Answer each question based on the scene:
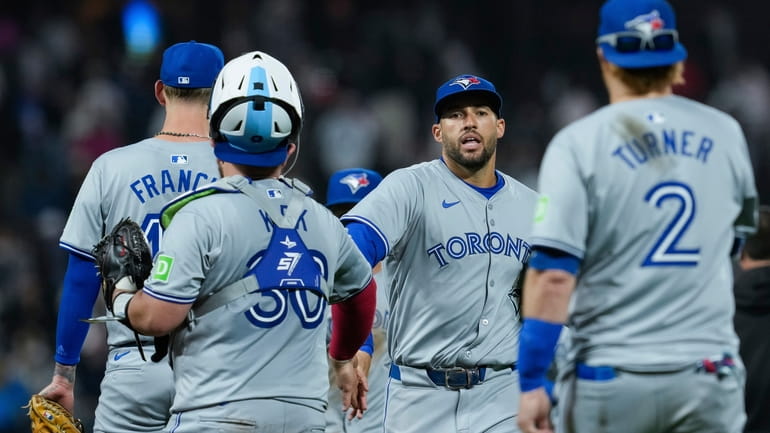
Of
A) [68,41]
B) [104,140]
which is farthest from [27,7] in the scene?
[104,140]

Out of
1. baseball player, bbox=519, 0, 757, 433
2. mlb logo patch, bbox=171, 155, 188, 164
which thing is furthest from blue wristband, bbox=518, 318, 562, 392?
mlb logo patch, bbox=171, 155, 188, 164

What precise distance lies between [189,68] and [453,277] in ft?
5.29

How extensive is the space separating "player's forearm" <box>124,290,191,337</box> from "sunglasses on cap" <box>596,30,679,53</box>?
1.75 metres

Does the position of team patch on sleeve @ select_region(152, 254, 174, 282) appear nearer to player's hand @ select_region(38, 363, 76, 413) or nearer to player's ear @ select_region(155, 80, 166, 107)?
player's hand @ select_region(38, 363, 76, 413)

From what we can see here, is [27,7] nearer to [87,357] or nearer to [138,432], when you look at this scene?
[87,357]

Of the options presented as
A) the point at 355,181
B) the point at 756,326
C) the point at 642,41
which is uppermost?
the point at 642,41

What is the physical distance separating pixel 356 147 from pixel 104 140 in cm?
292

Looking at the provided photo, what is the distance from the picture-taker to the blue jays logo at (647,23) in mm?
4383

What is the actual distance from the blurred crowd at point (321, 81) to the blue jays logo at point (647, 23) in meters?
9.06

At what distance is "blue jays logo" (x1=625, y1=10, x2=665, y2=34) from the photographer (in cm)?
438

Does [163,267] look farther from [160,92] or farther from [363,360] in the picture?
[363,360]

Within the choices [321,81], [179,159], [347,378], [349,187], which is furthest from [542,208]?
[321,81]

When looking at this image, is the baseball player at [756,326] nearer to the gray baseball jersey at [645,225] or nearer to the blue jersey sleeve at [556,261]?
the gray baseball jersey at [645,225]

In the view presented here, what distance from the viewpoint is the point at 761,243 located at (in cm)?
661
